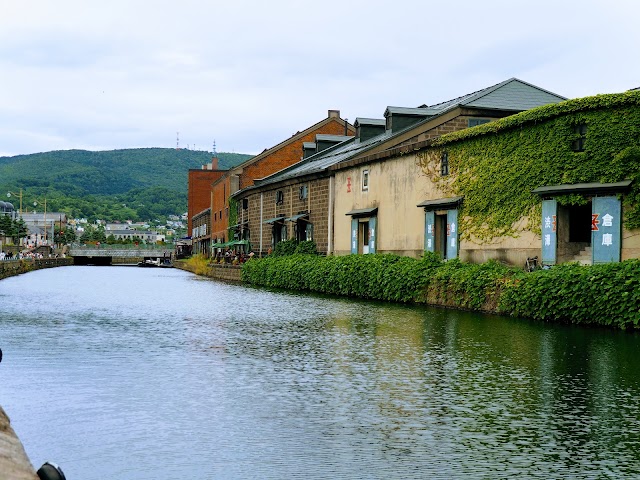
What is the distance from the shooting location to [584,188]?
926 inches

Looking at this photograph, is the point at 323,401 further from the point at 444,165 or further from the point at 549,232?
the point at 444,165

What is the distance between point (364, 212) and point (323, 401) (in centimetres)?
2883

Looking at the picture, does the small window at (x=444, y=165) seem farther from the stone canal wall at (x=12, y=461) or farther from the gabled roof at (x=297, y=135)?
the gabled roof at (x=297, y=135)

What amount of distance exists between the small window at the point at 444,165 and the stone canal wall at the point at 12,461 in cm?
2706

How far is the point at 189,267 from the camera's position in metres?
74.2

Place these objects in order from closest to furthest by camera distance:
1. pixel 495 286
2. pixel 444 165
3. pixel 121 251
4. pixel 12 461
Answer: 1. pixel 12 461
2. pixel 495 286
3. pixel 444 165
4. pixel 121 251

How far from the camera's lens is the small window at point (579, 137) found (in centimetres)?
2408

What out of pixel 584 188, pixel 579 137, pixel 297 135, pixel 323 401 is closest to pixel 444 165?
pixel 579 137

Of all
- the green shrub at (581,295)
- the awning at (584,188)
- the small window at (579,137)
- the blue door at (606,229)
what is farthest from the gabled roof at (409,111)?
the green shrub at (581,295)

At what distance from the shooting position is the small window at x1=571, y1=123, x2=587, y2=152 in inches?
948

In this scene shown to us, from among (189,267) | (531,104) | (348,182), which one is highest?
(531,104)

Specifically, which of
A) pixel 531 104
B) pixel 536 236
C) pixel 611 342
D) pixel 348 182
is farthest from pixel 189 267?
pixel 611 342

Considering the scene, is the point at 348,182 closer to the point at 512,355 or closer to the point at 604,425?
the point at 512,355

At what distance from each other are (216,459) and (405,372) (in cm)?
507
